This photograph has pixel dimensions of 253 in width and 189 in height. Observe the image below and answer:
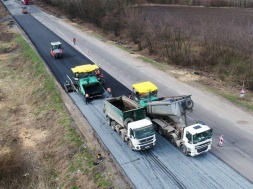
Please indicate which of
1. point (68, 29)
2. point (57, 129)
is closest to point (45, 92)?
point (57, 129)

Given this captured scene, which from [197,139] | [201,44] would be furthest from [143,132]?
[201,44]

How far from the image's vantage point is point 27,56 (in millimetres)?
41812

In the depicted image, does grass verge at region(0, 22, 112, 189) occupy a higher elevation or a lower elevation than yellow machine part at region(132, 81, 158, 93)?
lower

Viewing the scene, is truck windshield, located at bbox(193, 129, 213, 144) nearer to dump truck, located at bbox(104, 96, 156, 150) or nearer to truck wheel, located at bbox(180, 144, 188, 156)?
truck wheel, located at bbox(180, 144, 188, 156)

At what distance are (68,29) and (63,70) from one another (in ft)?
77.8

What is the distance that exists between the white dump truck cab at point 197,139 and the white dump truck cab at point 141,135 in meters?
2.20

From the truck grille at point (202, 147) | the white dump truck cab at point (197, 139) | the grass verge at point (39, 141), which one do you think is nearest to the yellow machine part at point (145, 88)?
the white dump truck cab at point (197, 139)

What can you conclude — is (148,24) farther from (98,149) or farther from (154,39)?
(98,149)

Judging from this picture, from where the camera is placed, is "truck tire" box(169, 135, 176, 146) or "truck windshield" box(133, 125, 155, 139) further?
"truck tire" box(169, 135, 176, 146)

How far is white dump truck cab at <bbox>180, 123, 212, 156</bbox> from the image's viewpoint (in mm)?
18406

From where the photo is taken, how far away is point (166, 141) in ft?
68.9

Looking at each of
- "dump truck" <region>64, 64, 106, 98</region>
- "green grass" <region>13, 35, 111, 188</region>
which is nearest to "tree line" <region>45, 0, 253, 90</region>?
"dump truck" <region>64, 64, 106, 98</region>

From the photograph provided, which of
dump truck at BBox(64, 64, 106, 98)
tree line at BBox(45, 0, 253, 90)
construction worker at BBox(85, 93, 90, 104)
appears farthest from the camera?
tree line at BBox(45, 0, 253, 90)

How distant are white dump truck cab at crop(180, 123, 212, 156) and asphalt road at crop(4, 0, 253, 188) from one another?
65cm
